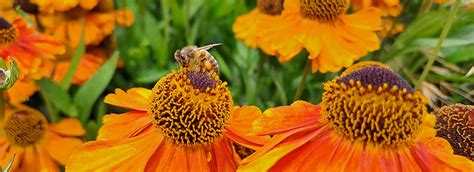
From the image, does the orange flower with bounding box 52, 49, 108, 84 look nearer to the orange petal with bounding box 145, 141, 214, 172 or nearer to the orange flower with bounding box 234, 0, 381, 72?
the orange flower with bounding box 234, 0, 381, 72

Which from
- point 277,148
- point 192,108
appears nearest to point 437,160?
point 277,148

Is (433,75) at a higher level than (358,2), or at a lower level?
lower

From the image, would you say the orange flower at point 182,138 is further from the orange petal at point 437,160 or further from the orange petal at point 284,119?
the orange petal at point 437,160

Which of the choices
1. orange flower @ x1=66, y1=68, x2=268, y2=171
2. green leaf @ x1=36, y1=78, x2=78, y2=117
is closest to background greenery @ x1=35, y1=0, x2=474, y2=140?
green leaf @ x1=36, y1=78, x2=78, y2=117

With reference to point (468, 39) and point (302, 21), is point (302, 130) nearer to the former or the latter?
point (302, 21)

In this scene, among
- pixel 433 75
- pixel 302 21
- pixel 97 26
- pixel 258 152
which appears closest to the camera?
pixel 258 152

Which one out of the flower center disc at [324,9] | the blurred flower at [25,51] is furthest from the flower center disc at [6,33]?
the flower center disc at [324,9]

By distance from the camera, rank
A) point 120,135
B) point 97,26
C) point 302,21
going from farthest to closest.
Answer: point 97,26
point 302,21
point 120,135

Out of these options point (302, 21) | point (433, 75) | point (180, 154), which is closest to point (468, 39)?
point (433, 75)
